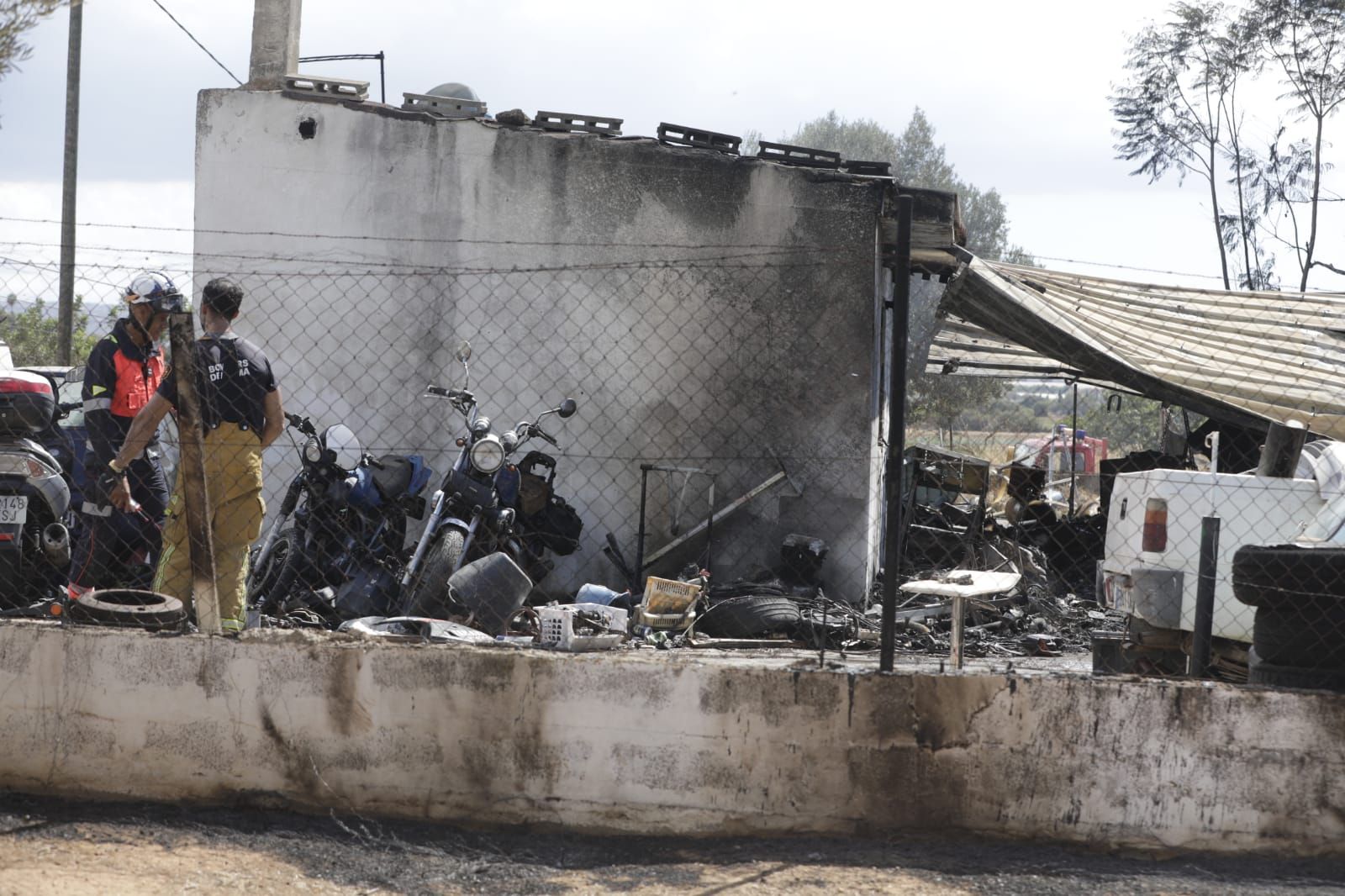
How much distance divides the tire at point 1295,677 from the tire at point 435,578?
4234 mm

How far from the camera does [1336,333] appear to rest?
841cm

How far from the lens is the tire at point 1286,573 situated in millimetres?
4496

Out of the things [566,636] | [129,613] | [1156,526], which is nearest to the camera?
[129,613]

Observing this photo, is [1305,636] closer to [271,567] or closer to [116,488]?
[116,488]

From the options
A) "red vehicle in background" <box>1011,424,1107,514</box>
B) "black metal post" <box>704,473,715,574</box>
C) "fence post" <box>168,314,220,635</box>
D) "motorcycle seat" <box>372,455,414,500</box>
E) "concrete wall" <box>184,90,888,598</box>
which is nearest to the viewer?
"fence post" <box>168,314,220,635</box>

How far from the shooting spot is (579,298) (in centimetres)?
884

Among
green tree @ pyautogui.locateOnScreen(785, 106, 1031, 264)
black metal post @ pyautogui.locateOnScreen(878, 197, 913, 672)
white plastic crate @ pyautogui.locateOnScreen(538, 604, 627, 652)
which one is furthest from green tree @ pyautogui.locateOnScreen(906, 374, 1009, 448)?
black metal post @ pyautogui.locateOnScreen(878, 197, 913, 672)

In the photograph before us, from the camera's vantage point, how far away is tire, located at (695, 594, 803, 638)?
740cm

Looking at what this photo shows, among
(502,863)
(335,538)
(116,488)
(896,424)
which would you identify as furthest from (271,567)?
(896,424)

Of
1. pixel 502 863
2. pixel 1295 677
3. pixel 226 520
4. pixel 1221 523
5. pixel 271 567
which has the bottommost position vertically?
pixel 502 863

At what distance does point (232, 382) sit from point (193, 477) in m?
0.91

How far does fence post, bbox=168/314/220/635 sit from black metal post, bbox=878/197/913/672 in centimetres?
245

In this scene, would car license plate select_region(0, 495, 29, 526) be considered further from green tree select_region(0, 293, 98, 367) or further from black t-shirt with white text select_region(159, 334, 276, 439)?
green tree select_region(0, 293, 98, 367)

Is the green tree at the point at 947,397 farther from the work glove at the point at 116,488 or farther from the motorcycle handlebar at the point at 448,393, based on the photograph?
the work glove at the point at 116,488
